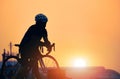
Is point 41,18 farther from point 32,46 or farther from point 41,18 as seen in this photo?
point 32,46

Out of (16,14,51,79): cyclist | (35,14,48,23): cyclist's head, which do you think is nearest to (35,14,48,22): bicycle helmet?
(35,14,48,23): cyclist's head

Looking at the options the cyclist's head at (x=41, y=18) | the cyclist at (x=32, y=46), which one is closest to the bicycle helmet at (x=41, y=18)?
the cyclist's head at (x=41, y=18)

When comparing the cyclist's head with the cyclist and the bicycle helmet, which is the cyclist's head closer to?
the bicycle helmet

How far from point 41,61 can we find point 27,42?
2.95ft

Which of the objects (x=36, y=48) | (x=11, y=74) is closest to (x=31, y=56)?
(x=36, y=48)

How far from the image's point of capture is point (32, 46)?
39.9ft

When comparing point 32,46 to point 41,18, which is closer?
point 41,18

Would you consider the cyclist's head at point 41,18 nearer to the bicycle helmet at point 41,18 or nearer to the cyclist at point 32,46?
the bicycle helmet at point 41,18

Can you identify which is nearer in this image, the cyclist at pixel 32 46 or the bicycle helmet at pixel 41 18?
the bicycle helmet at pixel 41 18

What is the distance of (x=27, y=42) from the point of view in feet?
39.9

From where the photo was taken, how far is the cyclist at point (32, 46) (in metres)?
12.1

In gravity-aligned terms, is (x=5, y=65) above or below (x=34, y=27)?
below

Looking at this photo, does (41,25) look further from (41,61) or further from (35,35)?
(41,61)

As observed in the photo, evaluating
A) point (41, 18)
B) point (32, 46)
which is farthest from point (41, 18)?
point (32, 46)
